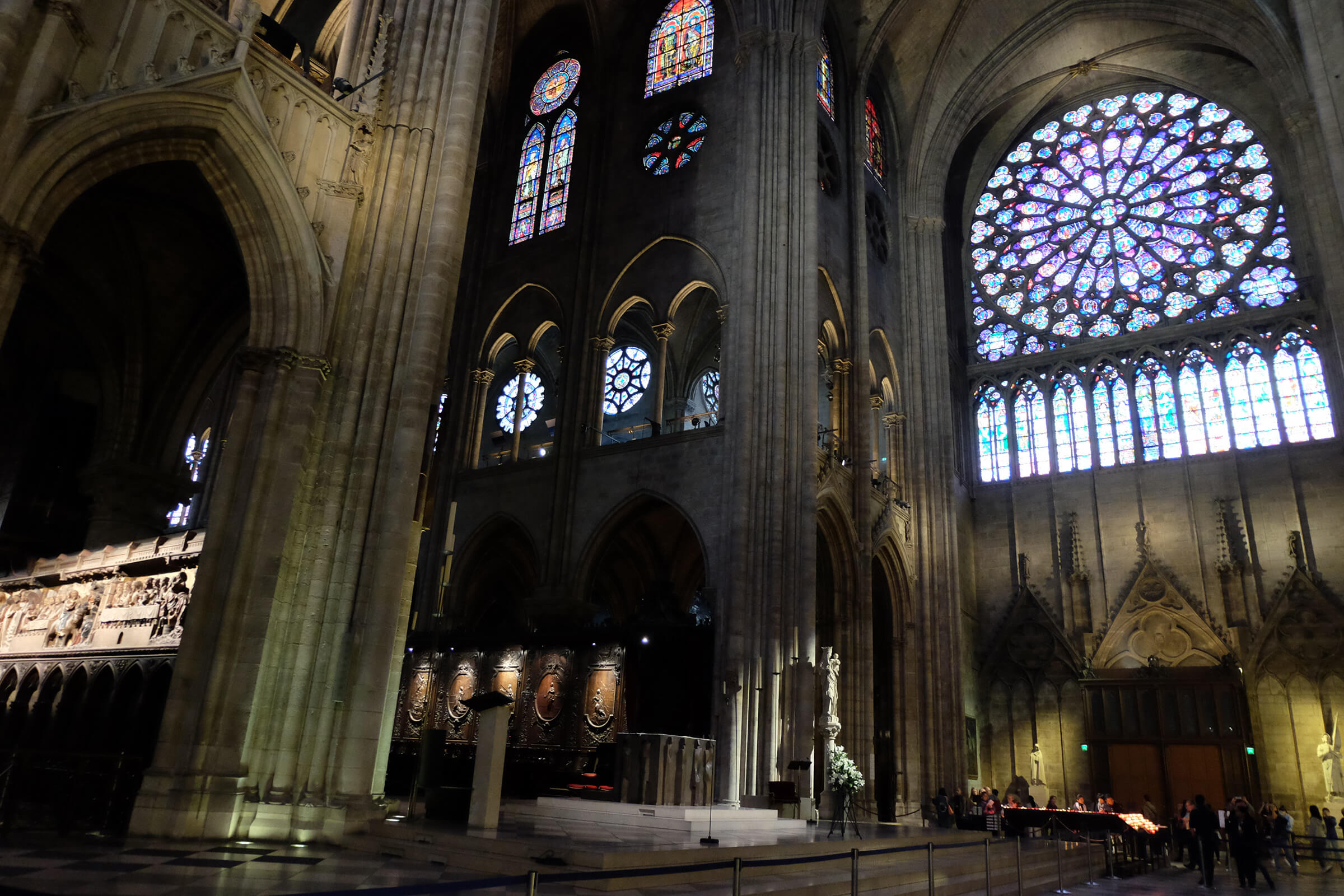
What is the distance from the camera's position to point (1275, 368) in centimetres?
2252

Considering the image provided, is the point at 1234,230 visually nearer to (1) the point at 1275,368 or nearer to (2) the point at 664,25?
(1) the point at 1275,368

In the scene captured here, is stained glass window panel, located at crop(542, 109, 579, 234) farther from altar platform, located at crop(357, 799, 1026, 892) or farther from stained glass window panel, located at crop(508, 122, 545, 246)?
altar platform, located at crop(357, 799, 1026, 892)

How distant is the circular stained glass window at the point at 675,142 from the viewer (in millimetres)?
20656

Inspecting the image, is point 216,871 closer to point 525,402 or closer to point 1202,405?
point 525,402

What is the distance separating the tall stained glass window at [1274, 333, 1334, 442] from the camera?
2173 centimetres

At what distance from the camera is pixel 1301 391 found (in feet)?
72.5

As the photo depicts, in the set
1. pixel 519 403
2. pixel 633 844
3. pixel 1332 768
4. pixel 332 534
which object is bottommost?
pixel 633 844

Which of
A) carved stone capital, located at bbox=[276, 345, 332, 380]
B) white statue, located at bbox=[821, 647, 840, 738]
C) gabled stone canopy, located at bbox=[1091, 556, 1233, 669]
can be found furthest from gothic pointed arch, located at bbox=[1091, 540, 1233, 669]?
carved stone capital, located at bbox=[276, 345, 332, 380]

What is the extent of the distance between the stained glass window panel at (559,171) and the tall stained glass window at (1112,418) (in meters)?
14.8

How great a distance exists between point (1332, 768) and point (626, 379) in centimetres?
1739

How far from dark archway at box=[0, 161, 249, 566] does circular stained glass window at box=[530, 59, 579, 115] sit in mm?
12133

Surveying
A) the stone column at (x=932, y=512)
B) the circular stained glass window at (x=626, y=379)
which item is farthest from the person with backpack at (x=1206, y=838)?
the circular stained glass window at (x=626, y=379)

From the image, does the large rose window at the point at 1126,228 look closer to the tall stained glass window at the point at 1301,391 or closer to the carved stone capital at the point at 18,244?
the tall stained glass window at the point at 1301,391

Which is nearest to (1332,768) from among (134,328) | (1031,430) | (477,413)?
(1031,430)
